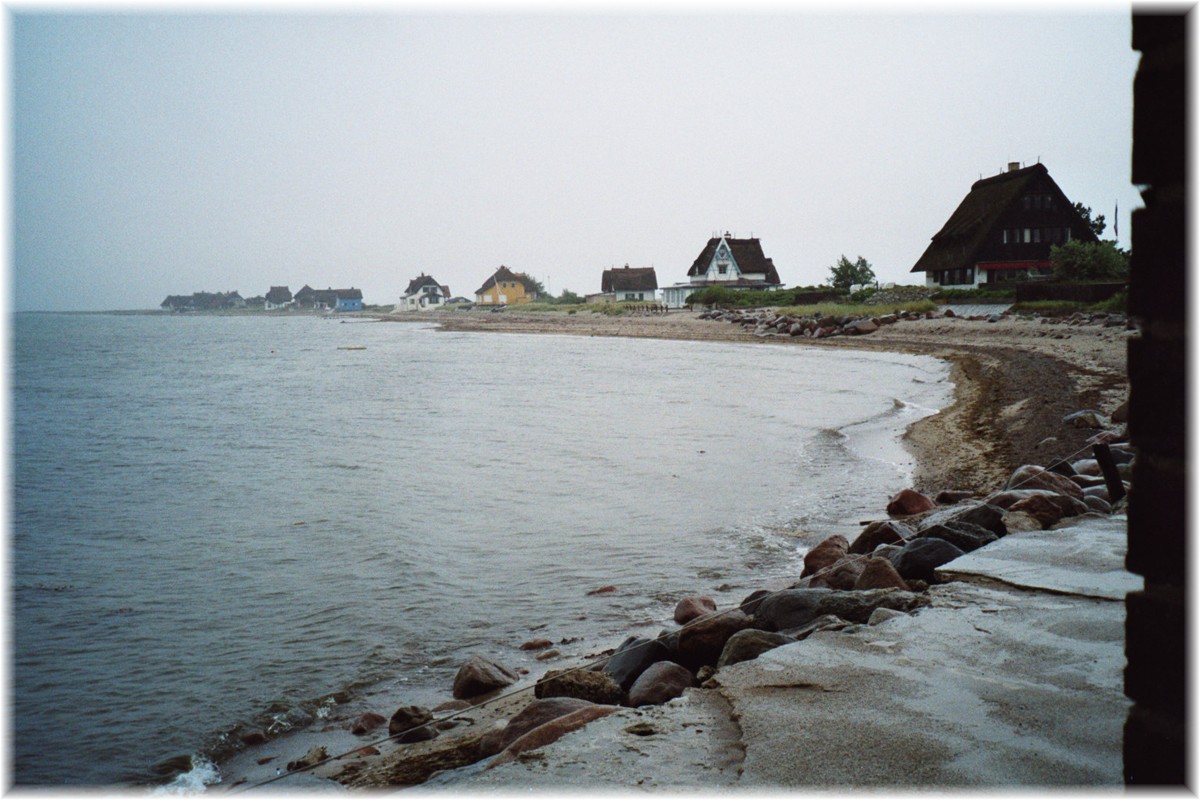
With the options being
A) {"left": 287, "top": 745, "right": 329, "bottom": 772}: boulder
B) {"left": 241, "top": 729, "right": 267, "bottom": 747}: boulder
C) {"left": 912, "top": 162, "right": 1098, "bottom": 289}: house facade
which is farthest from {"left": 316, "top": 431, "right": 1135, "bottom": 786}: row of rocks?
{"left": 912, "top": 162, "right": 1098, "bottom": 289}: house facade

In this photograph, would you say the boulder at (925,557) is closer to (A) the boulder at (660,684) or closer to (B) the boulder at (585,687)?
(A) the boulder at (660,684)

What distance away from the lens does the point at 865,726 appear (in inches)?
130

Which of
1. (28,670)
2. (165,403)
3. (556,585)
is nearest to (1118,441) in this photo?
(556,585)

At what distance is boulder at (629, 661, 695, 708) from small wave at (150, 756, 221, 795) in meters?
2.43

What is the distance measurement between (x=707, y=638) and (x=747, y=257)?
7989 cm

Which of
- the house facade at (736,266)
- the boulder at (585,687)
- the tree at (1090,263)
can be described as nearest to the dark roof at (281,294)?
the house facade at (736,266)

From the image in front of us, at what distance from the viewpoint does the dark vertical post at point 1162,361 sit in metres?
1.51

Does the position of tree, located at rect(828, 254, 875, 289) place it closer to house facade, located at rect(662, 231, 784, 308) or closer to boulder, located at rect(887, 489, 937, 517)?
house facade, located at rect(662, 231, 784, 308)

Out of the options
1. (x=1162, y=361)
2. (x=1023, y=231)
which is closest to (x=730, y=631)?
(x=1162, y=361)

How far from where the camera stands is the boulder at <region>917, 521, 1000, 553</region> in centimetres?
611

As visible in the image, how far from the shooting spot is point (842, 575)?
6.15 m

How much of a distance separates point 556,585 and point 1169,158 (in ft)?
24.0

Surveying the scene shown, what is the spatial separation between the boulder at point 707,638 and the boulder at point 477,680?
1331 mm

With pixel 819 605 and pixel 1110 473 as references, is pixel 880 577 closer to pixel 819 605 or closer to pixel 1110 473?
pixel 819 605
